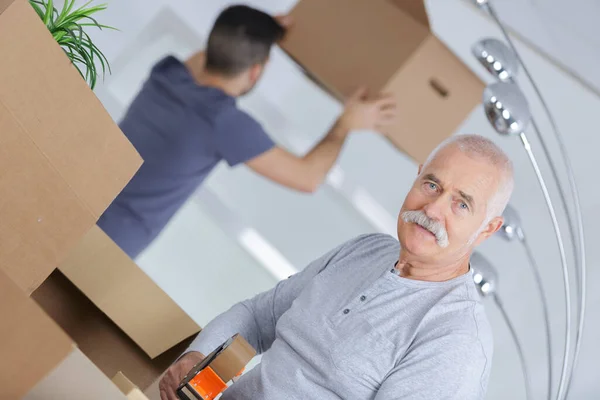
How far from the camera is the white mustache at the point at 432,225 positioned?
4.40 ft

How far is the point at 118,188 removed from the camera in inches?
49.7

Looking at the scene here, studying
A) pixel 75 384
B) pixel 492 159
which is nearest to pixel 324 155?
pixel 492 159

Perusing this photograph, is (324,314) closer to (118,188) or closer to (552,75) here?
(118,188)

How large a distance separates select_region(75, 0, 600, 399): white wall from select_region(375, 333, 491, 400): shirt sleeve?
1.37 metres

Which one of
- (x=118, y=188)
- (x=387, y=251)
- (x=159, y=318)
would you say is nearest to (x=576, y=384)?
(x=387, y=251)

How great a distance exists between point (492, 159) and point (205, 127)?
0.91 m

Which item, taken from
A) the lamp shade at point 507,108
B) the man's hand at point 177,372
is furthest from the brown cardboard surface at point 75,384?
the lamp shade at point 507,108

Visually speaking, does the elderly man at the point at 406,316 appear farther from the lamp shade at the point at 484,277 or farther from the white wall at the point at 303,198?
the white wall at the point at 303,198

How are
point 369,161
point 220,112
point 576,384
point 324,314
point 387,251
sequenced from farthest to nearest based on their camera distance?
1. point 369,161
2. point 576,384
3. point 220,112
4. point 387,251
5. point 324,314

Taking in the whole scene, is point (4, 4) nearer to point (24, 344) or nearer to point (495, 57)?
point (24, 344)

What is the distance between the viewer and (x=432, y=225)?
1345mm

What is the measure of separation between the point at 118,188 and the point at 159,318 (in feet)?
1.29

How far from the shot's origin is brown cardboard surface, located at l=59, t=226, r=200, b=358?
60.7 inches

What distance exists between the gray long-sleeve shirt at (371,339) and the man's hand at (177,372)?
2 cm
